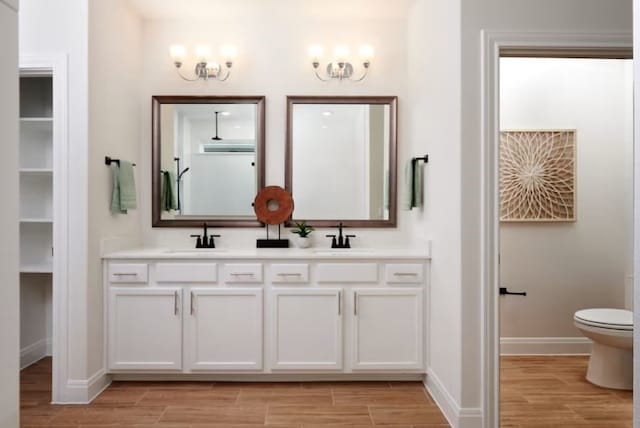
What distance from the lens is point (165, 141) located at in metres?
3.59

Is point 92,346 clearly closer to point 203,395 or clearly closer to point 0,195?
point 203,395

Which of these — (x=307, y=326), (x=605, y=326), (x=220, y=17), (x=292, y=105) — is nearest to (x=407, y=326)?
(x=307, y=326)

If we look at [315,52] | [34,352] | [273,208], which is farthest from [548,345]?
[34,352]

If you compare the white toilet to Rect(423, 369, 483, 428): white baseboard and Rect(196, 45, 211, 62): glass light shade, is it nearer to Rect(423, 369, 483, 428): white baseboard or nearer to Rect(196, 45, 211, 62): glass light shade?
Rect(423, 369, 483, 428): white baseboard

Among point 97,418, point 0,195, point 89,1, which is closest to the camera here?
point 0,195

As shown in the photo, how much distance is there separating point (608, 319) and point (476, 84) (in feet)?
5.91

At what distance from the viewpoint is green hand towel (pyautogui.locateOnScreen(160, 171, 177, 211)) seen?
357 cm

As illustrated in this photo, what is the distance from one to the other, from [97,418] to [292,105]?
2.39 meters

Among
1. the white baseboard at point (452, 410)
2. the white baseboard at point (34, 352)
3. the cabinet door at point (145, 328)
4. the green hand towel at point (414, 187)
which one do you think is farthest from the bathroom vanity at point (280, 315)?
the white baseboard at point (34, 352)

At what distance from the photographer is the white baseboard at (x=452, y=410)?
235 centimetres

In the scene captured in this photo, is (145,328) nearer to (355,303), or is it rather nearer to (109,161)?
(109,161)

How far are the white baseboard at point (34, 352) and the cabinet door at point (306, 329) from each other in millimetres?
1840

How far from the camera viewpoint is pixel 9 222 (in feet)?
4.02

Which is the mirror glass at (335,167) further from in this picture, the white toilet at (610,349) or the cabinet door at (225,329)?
the white toilet at (610,349)
